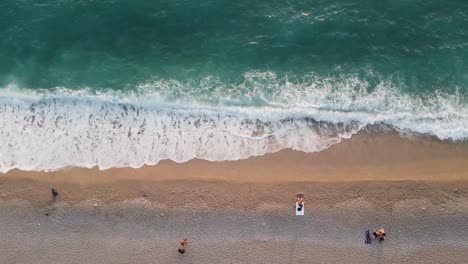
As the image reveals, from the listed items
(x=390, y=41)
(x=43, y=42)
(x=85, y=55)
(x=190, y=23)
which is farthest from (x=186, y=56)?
(x=390, y=41)

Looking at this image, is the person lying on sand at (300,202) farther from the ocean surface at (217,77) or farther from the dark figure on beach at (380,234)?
the dark figure on beach at (380,234)

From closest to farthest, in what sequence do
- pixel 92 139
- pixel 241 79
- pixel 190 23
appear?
1. pixel 92 139
2. pixel 241 79
3. pixel 190 23

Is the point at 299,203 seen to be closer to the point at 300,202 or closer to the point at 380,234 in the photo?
the point at 300,202

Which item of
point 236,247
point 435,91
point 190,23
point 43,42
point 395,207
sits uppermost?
point 190,23

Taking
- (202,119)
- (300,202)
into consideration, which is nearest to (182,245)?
(300,202)

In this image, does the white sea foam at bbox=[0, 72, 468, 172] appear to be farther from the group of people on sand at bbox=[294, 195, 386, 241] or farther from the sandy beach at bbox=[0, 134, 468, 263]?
the group of people on sand at bbox=[294, 195, 386, 241]

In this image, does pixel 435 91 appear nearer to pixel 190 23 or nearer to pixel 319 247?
pixel 319 247

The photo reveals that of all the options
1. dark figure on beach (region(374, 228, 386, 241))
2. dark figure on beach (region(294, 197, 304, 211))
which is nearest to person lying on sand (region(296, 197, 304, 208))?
dark figure on beach (region(294, 197, 304, 211))
